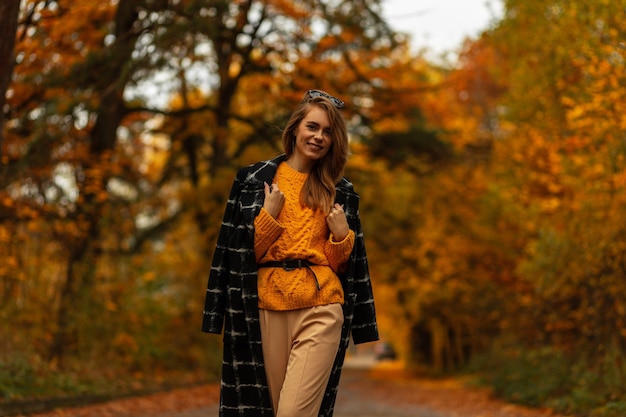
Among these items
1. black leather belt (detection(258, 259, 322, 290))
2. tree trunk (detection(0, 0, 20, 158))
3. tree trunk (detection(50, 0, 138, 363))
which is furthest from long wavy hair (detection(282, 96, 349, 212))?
tree trunk (detection(50, 0, 138, 363))

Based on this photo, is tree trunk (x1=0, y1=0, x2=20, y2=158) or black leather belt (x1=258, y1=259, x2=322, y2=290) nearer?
black leather belt (x1=258, y1=259, x2=322, y2=290)

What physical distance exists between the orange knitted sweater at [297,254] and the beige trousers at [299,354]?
0.05 m

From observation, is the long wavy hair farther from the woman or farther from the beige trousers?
the beige trousers

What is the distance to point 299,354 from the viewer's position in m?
3.88

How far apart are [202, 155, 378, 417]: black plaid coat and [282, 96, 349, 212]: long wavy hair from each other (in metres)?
0.09

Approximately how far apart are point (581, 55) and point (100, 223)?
688 cm

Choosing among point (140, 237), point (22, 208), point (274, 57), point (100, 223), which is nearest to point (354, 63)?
point (274, 57)

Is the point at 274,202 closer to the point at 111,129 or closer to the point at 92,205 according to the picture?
the point at 92,205

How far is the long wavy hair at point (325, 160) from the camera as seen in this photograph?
13.5 feet

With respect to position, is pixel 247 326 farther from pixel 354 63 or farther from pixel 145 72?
pixel 354 63

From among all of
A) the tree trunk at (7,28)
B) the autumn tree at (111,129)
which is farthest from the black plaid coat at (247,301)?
the autumn tree at (111,129)

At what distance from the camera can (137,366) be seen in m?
14.9

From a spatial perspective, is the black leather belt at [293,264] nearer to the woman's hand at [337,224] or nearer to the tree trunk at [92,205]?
the woman's hand at [337,224]

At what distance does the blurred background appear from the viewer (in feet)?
36.6
